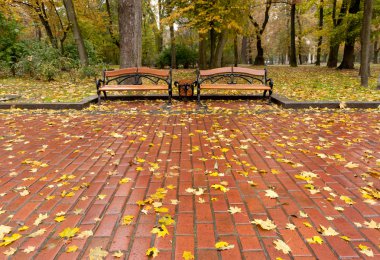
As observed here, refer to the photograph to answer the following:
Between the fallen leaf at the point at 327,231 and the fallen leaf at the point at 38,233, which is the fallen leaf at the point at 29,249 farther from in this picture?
the fallen leaf at the point at 327,231

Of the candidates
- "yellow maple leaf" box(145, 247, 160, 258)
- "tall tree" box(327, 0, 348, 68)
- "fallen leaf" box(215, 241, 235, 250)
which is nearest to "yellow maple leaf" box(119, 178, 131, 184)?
"yellow maple leaf" box(145, 247, 160, 258)

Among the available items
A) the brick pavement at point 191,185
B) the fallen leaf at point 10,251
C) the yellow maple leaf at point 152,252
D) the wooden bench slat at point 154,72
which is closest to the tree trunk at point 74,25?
the wooden bench slat at point 154,72

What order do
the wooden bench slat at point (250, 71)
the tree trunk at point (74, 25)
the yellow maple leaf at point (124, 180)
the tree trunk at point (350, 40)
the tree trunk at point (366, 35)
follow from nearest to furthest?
the yellow maple leaf at point (124, 180) → the wooden bench slat at point (250, 71) → the tree trunk at point (366, 35) → the tree trunk at point (74, 25) → the tree trunk at point (350, 40)

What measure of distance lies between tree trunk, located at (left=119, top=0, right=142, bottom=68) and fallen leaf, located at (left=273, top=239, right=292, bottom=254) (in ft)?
28.8

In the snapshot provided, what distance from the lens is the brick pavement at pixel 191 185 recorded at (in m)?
2.37

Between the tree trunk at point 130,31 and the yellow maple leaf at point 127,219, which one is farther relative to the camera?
the tree trunk at point 130,31

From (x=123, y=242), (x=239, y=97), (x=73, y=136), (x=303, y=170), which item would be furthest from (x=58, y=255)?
(x=239, y=97)

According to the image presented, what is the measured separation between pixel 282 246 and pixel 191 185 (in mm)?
1266

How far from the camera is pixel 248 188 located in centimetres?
323

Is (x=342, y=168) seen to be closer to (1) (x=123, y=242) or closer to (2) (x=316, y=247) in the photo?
(2) (x=316, y=247)

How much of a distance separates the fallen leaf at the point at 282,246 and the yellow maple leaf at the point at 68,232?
1658mm

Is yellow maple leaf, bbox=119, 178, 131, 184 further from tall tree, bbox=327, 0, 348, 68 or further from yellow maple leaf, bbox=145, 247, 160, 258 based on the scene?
tall tree, bbox=327, 0, 348, 68

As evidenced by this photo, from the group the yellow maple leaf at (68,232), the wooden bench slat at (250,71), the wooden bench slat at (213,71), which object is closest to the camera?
the yellow maple leaf at (68,232)

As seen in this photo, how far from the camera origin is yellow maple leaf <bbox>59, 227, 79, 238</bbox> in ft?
8.01
